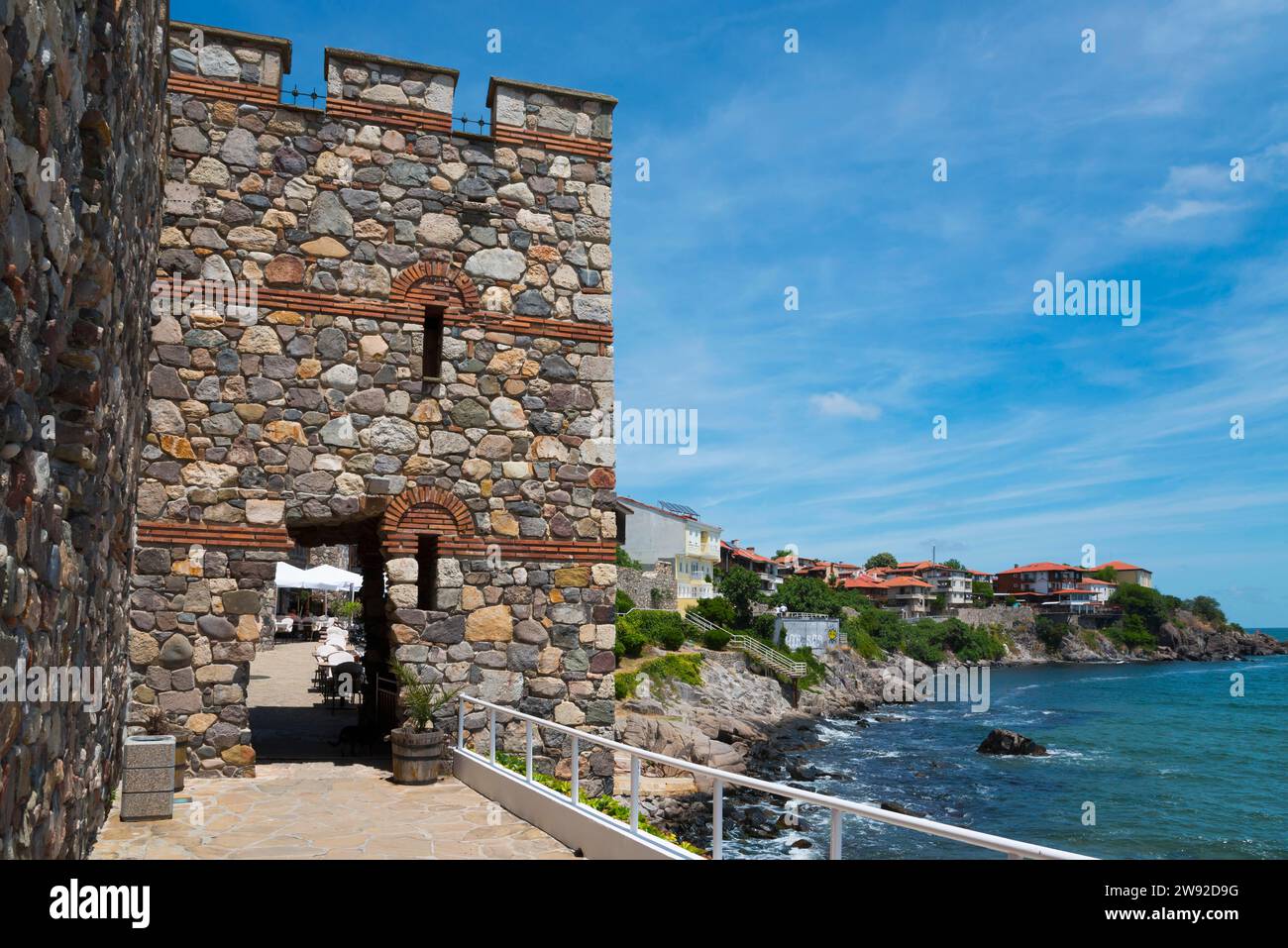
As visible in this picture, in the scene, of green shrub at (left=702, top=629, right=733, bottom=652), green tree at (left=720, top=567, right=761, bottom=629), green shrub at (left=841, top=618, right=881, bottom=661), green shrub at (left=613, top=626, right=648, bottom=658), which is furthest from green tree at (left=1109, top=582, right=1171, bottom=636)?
green shrub at (left=613, top=626, right=648, bottom=658)

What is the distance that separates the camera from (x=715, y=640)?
43.9m

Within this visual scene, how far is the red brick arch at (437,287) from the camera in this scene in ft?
33.7

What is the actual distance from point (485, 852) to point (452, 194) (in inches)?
279

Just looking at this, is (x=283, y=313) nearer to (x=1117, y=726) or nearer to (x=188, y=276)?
(x=188, y=276)

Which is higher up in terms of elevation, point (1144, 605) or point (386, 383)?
point (386, 383)

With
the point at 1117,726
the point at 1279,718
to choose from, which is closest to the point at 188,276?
the point at 1117,726

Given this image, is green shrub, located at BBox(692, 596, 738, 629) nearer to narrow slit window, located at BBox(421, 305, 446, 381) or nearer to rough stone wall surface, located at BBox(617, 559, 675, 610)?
rough stone wall surface, located at BBox(617, 559, 675, 610)

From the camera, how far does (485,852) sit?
271 inches

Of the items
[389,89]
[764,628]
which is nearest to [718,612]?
[764,628]

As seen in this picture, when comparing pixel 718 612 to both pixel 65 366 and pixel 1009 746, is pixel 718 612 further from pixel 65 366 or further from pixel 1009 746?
pixel 65 366

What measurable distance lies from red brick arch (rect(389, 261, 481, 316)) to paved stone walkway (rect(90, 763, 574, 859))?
5.11 metres

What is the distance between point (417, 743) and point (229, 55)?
7473 mm

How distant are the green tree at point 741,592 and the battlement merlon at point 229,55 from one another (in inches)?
1865
